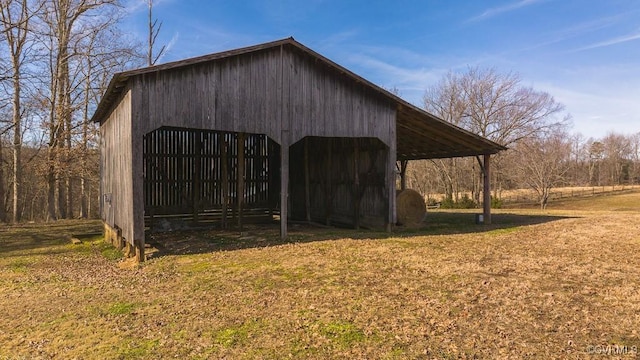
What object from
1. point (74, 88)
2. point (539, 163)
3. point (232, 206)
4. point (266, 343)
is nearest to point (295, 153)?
point (232, 206)

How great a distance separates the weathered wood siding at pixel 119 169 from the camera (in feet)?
35.6

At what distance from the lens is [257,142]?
19703 millimetres

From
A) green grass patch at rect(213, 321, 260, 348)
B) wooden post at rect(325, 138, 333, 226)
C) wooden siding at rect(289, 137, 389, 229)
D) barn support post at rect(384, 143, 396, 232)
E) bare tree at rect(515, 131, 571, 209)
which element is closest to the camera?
green grass patch at rect(213, 321, 260, 348)

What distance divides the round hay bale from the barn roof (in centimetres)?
269

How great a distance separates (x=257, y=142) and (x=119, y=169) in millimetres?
8035

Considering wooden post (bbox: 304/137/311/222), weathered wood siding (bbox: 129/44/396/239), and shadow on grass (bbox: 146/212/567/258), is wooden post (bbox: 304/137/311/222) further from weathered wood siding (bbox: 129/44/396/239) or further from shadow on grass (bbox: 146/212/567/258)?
weathered wood siding (bbox: 129/44/396/239)

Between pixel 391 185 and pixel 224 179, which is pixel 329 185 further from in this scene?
pixel 224 179

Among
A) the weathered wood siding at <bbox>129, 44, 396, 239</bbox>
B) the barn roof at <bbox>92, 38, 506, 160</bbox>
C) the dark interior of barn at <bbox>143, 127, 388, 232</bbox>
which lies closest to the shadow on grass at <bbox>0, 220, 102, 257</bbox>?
the dark interior of barn at <bbox>143, 127, 388, 232</bbox>

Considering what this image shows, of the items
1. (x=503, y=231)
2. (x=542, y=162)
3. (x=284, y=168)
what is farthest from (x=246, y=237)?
(x=542, y=162)

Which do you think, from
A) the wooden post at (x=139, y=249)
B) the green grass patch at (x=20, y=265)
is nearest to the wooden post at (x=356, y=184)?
the wooden post at (x=139, y=249)

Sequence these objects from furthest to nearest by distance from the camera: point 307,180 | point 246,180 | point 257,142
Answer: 1. point 307,180
2. point 257,142
3. point 246,180

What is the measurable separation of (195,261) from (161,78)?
4947mm

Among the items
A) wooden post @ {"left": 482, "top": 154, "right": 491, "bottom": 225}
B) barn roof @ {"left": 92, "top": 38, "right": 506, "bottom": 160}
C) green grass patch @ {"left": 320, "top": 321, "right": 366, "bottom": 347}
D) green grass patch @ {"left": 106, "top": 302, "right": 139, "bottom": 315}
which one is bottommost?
green grass patch @ {"left": 106, "top": 302, "right": 139, "bottom": 315}

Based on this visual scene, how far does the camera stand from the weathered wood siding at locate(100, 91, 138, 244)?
1085 centimetres
